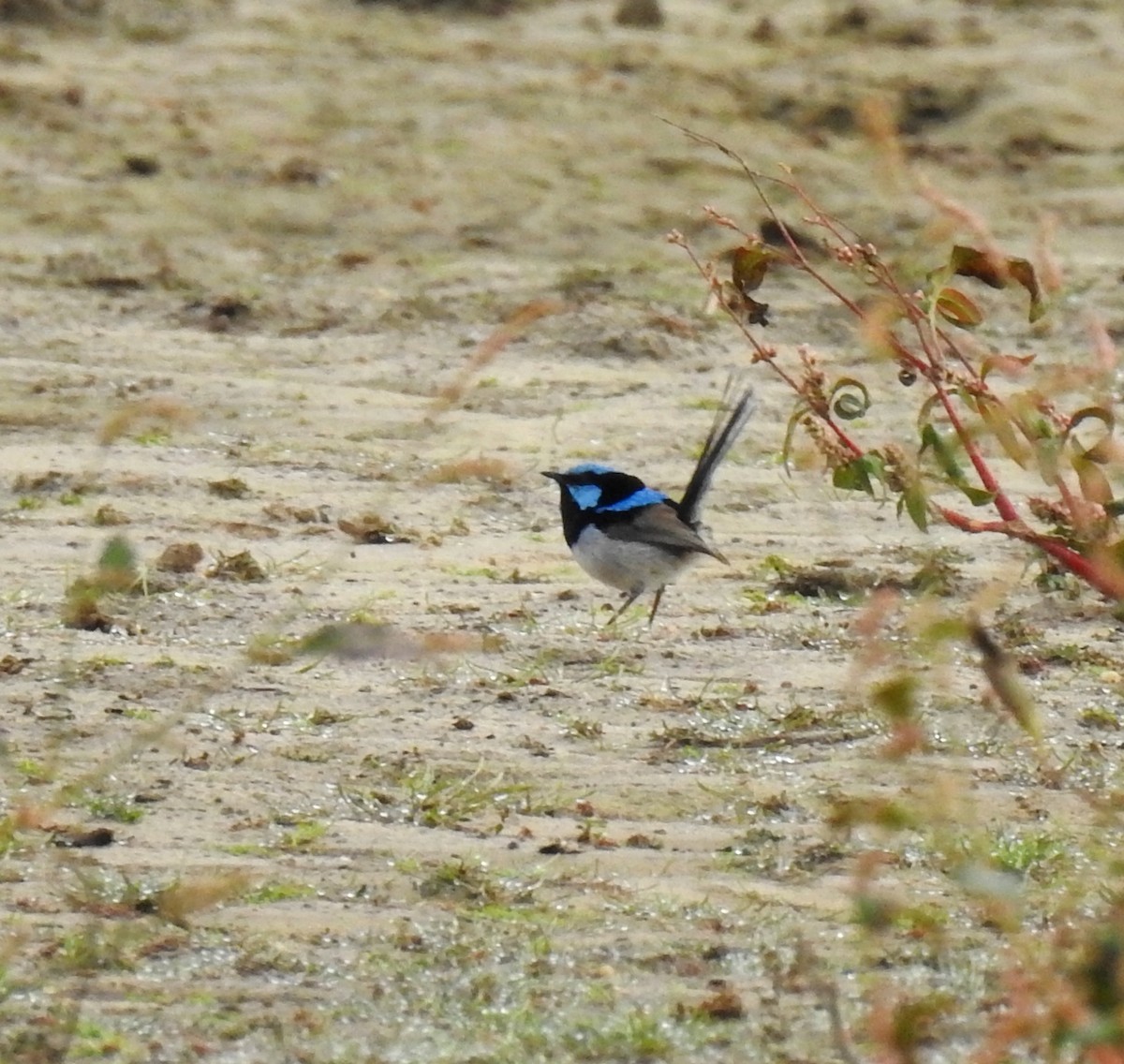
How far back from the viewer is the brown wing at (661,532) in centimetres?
661

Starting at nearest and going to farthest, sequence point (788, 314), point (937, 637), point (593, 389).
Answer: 1. point (937, 637)
2. point (593, 389)
3. point (788, 314)

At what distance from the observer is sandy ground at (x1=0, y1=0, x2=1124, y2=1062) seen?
4.16m

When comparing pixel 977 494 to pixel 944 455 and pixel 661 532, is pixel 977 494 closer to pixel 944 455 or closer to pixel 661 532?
pixel 944 455

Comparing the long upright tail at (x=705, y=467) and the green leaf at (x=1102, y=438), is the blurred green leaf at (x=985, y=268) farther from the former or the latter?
the long upright tail at (x=705, y=467)

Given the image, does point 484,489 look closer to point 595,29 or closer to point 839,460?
point 839,460

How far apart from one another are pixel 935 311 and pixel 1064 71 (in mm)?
10254

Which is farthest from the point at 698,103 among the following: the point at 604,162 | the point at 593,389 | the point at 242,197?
the point at 593,389

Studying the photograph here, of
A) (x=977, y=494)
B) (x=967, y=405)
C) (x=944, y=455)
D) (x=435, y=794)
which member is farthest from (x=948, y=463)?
(x=435, y=794)

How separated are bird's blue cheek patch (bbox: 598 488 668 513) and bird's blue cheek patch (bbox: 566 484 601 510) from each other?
2 centimetres

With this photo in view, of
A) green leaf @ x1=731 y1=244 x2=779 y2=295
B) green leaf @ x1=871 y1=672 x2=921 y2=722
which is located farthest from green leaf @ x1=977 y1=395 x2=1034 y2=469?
green leaf @ x1=871 y1=672 x2=921 y2=722

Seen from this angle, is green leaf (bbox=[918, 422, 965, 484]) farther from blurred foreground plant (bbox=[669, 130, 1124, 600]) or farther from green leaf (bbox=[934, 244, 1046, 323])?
green leaf (bbox=[934, 244, 1046, 323])

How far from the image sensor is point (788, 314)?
9922 millimetres

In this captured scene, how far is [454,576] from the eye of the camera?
6.80m

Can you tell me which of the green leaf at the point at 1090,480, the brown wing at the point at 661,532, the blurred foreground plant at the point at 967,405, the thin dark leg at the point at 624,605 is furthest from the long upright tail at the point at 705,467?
the green leaf at the point at 1090,480
